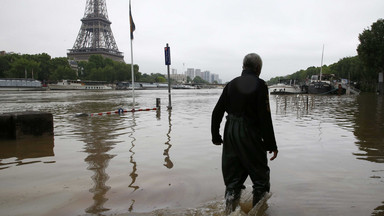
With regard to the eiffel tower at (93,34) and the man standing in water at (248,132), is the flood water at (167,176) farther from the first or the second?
the eiffel tower at (93,34)

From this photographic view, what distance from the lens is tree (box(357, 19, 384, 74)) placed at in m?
39.2

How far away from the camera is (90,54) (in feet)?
419

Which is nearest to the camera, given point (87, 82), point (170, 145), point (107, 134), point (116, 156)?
point (116, 156)

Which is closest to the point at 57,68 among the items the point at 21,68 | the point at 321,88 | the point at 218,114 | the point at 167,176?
the point at 21,68

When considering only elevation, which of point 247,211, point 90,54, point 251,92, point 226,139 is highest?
point 90,54

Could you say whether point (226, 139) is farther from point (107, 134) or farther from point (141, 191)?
point (107, 134)

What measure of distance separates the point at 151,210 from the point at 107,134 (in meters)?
5.93

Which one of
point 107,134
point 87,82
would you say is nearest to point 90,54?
point 87,82

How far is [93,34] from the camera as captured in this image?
418ft

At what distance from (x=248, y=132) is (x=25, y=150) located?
5777mm

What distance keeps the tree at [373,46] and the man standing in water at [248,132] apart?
143 feet

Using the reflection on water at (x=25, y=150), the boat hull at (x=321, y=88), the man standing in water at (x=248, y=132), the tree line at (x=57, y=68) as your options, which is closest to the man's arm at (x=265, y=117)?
the man standing in water at (x=248, y=132)

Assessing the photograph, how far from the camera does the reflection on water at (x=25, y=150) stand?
19.4ft

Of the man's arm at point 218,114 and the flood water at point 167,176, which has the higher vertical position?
the man's arm at point 218,114
